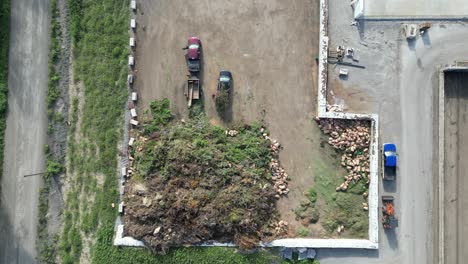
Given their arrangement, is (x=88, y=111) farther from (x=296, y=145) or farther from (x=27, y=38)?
(x=296, y=145)

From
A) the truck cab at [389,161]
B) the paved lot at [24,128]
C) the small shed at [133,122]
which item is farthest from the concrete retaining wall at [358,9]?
the paved lot at [24,128]

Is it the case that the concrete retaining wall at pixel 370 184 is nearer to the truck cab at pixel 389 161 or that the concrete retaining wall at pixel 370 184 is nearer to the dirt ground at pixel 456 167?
the truck cab at pixel 389 161

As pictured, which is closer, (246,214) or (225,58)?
(246,214)

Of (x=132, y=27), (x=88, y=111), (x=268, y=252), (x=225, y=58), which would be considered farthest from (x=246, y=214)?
(x=132, y=27)

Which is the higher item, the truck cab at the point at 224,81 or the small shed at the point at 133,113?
the truck cab at the point at 224,81

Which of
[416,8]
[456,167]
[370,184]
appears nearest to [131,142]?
[370,184]

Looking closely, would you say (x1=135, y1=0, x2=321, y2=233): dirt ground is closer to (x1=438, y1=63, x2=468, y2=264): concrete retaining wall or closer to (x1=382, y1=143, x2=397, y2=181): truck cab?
(x1=382, y1=143, x2=397, y2=181): truck cab
